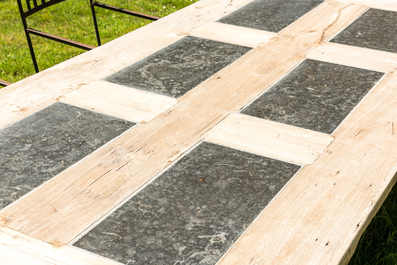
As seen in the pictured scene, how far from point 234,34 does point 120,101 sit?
26.9 inches

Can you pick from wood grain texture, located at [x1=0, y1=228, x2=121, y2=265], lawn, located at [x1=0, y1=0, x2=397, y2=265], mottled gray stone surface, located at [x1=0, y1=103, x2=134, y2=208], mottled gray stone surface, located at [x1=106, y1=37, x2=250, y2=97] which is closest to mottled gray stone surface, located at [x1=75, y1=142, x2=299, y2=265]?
wood grain texture, located at [x1=0, y1=228, x2=121, y2=265]

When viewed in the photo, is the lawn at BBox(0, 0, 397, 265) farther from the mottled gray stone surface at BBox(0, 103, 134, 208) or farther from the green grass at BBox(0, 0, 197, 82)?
the mottled gray stone surface at BBox(0, 103, 134, 208)

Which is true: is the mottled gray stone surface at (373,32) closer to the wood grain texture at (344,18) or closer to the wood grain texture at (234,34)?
the wood grain texture at (344,18)

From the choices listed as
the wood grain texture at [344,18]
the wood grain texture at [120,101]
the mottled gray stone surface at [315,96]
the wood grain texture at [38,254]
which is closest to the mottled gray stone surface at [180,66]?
the wood grain texture at [120,101]

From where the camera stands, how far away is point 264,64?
192cm

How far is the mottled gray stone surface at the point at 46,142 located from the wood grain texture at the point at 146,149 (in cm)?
3

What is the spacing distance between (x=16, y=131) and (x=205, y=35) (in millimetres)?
907

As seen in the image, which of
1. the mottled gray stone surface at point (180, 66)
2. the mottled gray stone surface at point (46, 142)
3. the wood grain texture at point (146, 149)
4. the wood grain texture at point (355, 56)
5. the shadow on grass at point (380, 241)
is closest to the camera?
the wood grain texture at point (146, 149)

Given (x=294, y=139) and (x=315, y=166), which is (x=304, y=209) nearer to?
(x=315, y=166)

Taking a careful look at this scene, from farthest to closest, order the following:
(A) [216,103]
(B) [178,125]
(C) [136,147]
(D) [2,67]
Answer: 1. (D) [2,67]
2. (A) [216,103]
3. (B) [178,125]
4. (C) [136,147]

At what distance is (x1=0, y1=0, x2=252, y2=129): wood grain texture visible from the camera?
1669 millimetres

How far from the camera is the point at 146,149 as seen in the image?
4.70 ft

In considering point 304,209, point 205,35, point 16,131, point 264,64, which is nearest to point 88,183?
point 16,131

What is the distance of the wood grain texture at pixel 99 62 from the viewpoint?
5.48 feet
